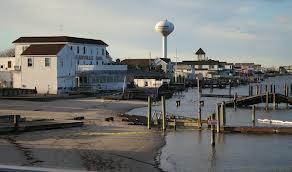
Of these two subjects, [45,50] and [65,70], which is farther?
[65,70]

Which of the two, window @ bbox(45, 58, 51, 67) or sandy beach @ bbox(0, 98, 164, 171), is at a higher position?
window @ bbox(45, 58, 51, 67)

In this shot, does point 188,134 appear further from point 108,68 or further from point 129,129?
point 108,68

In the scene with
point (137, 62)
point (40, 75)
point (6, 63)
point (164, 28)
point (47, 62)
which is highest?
point (164, 28)

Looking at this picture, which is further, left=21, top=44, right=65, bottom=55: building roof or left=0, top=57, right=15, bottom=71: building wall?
left=0, top=57, right=15, bottom=71: building wall

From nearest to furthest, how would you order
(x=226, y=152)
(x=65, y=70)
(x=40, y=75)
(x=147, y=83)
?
(x=226, y=152) → (x=40, y=75) → (x=65, y=70) → (x=147, y=83)

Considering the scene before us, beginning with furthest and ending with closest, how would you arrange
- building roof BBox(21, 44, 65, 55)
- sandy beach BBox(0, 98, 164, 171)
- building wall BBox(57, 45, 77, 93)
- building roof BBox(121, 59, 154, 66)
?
building roof BBox(121, 59, 154, 66) → building wall BBox(57, 45, 77, 93) → building roof BBox(21, 44, 65, 55) → sandy beach BBox(0, 98, 164, 171)

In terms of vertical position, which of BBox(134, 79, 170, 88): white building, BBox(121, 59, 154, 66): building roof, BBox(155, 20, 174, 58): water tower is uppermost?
BBox(155, 20, 174, 58): water tower

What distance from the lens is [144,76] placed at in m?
112

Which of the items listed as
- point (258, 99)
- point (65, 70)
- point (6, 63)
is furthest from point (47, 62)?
point (258, 99)

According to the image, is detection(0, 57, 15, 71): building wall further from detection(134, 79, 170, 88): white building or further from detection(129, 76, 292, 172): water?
detection(129, 76, 292, 172): water

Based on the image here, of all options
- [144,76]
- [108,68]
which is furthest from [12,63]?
[144,76]

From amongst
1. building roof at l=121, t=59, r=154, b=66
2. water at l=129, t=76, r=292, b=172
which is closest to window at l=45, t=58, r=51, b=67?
water at l=129, t=76, r=292, b=172

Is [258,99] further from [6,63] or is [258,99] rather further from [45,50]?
[6,63]

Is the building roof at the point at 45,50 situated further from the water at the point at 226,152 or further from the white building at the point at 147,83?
the water at the point at 226,152
